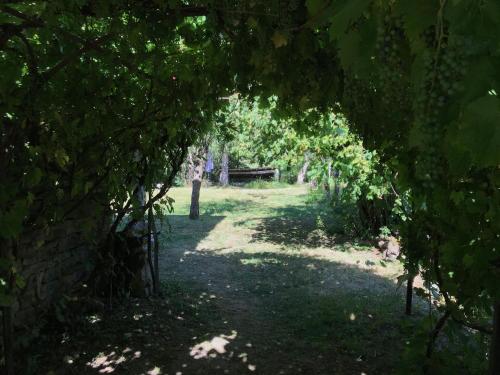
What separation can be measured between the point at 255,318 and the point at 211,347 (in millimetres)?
1008

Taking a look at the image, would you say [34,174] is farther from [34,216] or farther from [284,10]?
[284,10]

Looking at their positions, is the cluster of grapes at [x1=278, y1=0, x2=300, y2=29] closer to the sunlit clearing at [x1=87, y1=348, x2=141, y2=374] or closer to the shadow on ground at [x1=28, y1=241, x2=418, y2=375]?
the shadow on ground at [x1=28, y1=241, x2=418, y2=375]

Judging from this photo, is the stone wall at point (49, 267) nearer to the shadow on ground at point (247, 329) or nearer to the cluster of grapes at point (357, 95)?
the shadow on ground at point (247, 329)

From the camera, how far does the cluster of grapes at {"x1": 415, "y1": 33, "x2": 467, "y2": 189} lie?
0.74 m

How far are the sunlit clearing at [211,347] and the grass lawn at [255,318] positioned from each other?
0.03 ft

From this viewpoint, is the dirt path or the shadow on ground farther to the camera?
the dirt path

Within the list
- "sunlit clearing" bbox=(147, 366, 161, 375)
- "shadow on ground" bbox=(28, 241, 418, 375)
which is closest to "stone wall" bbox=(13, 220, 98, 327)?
"shadow on ground" bbox=(28, 241, 418, 375)

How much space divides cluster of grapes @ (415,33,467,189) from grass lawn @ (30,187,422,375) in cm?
246

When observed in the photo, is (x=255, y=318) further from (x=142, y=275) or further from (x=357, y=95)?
(x=357, y=95)

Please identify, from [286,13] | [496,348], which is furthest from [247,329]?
[286,13]

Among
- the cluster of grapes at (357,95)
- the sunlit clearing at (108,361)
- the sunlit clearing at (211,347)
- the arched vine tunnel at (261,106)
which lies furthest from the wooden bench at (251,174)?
the cluster of grapes at (357,95)

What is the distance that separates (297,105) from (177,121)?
3.92 ft

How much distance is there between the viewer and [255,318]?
17.7 feet

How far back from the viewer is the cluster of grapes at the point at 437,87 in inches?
29.1
